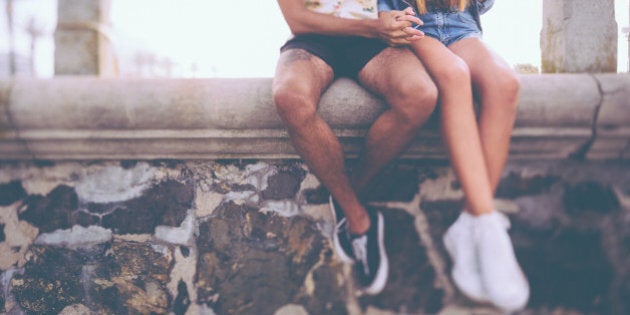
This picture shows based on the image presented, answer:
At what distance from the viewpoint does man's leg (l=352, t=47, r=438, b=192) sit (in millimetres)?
1187

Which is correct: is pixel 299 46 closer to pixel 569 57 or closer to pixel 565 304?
pixel 569 57

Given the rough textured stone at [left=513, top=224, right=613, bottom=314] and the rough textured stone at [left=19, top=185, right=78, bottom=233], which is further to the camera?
the rough textured stone at [left=19, top=185, right=78, bottom=233]

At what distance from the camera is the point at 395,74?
4.08ft

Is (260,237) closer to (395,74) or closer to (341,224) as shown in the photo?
(341,224)

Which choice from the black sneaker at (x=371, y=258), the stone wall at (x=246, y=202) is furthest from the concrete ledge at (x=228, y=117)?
the black sneaker at (x=371, y=258)

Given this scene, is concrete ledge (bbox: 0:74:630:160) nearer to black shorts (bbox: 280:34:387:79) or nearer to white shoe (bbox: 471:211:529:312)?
black shorts (bbox: 280:34:387:79)

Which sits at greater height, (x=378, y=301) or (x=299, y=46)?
(x=299, y=46)

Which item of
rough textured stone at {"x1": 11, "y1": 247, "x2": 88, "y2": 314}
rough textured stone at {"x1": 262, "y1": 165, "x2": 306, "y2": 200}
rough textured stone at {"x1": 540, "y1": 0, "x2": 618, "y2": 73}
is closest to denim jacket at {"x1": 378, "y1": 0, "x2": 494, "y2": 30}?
rough textured stone at {"x1": 540, "y1": 0, "x2": 618, "y2": 73}

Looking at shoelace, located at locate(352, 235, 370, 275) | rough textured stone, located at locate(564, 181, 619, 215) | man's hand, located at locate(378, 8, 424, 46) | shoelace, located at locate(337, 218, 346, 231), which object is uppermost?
man's hand, located at locate(378, 8, 424, 46)

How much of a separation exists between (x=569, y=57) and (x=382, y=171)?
41.7 inches

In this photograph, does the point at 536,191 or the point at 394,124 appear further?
the point at 536,191

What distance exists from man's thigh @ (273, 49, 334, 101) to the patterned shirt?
7.2 inches

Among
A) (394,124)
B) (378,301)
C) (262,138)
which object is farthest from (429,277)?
(262,138)

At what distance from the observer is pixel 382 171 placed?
1.36 metres
